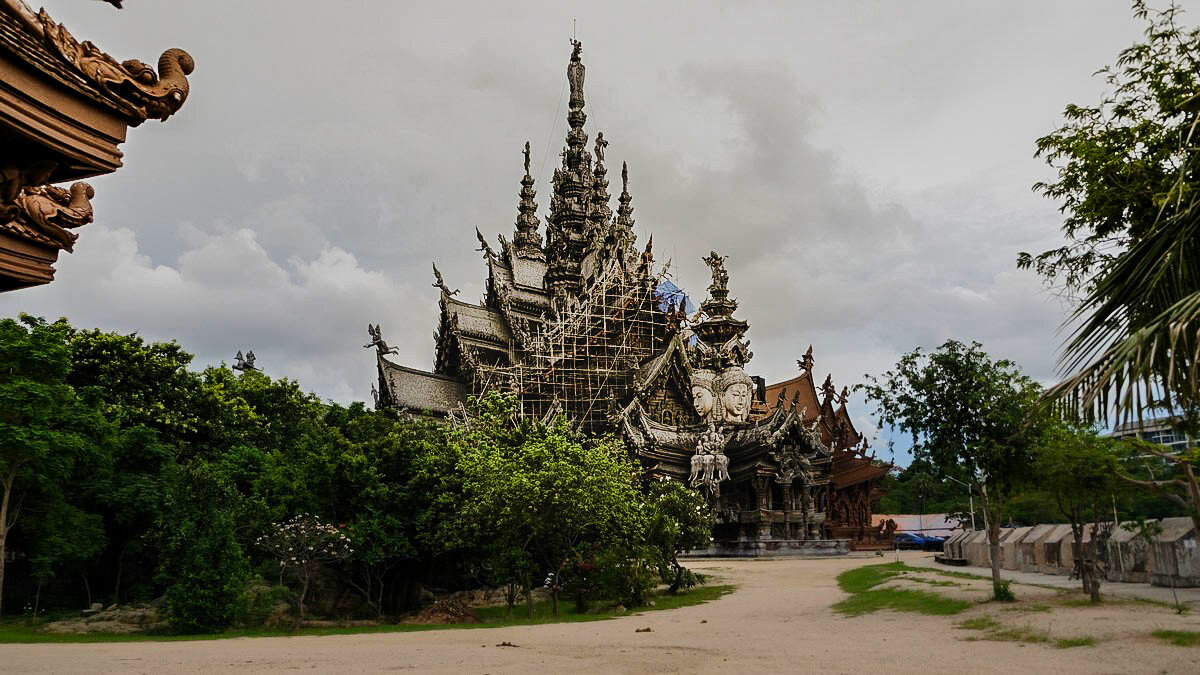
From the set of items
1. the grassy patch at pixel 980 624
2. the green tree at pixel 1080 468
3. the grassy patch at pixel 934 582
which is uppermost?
the green tree at pixel 1080 468

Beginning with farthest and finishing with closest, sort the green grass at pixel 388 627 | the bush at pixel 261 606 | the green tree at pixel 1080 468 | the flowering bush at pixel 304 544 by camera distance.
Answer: the flowering bush at pixel 304 544
the bush at pixel 261 606
the green grass at pixel 388 627
the green tree at pixel 1080 468

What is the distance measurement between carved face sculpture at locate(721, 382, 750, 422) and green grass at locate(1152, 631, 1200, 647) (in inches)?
1354

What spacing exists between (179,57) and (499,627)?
16.1 meters

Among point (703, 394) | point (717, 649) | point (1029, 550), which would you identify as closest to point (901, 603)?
point (717, 649)

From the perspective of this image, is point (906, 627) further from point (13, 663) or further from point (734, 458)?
point (734, 458)

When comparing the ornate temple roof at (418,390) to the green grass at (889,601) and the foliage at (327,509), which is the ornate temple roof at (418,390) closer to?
the foliage at (327,509)

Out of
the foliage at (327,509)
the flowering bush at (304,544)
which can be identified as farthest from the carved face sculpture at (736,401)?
the flowering bush at (304,544)

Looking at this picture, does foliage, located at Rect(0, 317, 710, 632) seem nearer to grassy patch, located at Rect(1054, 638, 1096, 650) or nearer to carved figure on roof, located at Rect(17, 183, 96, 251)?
grassy patch, located at Rect(1054, 638, 1096, 650)

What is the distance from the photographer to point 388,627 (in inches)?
796

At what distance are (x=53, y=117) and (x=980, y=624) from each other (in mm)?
15334

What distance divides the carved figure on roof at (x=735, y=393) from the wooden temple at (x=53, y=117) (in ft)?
139

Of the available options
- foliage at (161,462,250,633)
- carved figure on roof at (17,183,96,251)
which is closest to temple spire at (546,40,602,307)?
foliage at (161,462,250,633)

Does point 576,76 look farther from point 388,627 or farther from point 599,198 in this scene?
point 388,627

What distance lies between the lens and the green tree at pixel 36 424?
21312 millimetres
